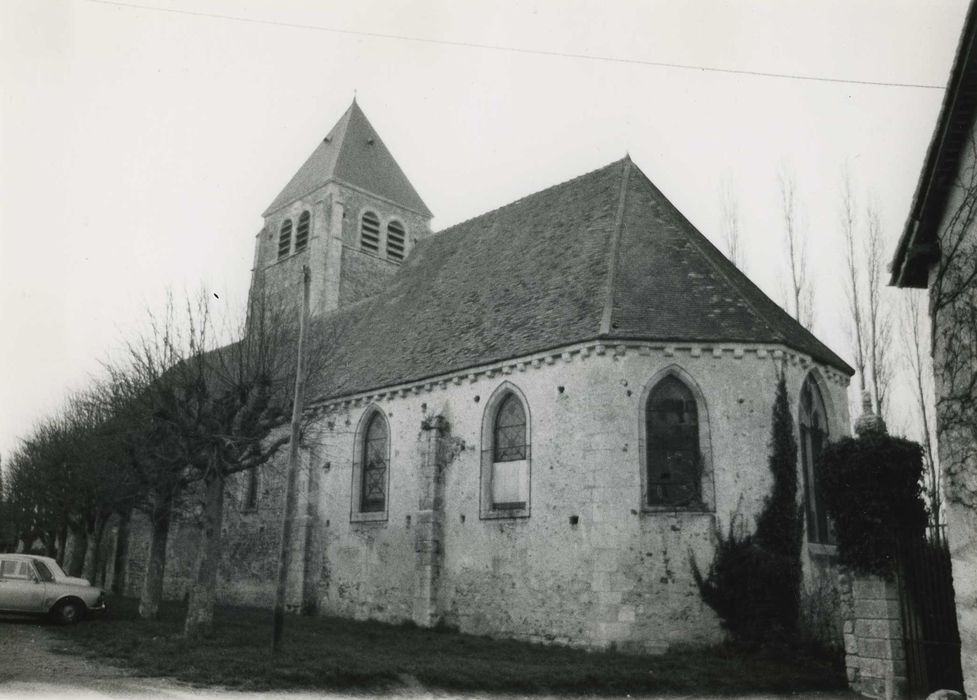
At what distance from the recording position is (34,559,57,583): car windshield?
16453 mm

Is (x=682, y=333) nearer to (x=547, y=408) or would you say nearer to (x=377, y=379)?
(x=547, y=408)

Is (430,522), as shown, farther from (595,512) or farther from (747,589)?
(747,589)

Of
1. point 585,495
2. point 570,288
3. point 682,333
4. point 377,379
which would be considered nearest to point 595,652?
point 585,495

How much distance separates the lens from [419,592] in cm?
1755

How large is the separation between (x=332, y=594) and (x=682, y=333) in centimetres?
1100

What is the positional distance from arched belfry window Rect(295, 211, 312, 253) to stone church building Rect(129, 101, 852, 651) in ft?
29.7

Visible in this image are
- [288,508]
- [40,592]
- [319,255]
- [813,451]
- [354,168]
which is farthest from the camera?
[354,168]

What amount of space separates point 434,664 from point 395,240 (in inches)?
873

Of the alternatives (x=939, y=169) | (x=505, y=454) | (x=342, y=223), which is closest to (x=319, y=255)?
(x=342, y=223)

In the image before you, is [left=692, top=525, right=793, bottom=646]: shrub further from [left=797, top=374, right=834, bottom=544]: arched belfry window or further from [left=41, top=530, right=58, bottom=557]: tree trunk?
[left=41, top=530, right=58, bottom=557]: tree trunk

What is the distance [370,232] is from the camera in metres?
31.2

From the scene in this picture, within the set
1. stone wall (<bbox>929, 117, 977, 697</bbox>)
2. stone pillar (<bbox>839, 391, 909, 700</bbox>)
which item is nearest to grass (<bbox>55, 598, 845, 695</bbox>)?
stone pillar (<bbox>839, 391, 909, 700</bbox>)

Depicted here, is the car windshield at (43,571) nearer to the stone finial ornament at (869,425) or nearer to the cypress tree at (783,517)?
the cypress tree at (783,517)

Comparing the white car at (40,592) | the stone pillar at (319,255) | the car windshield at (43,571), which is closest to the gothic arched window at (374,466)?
the white car at (40,592)
